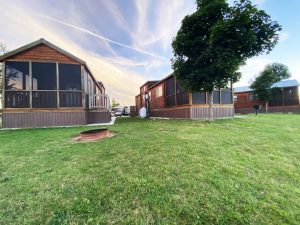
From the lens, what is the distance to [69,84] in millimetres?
12203

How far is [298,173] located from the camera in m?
4.26

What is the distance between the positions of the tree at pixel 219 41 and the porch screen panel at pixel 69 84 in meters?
6.41

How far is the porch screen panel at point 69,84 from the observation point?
1144cm

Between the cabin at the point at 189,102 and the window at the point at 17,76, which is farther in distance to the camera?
the cabin at the point at 189,102

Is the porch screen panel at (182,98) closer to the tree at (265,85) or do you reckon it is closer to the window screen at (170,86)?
the window screen at (170,86)

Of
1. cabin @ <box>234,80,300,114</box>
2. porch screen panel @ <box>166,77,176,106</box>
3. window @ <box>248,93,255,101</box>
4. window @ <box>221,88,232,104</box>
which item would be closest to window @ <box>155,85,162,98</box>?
porch screen panel @ <box>166,77,176,106</box>

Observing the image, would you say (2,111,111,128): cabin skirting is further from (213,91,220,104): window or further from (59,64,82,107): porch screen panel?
(213,91,220,104): window

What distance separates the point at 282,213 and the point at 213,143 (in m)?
3.01

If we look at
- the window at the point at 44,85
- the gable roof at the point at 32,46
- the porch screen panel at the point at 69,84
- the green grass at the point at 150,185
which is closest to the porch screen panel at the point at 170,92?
the porch screen panel at the point at 69,84

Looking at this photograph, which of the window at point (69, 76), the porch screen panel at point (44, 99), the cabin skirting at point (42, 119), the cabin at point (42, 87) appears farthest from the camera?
the window at point (69, 76)

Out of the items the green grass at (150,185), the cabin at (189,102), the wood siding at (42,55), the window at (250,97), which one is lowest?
the green grass at (150,185)

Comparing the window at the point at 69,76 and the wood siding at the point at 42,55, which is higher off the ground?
the wood siding at the point at 42,55

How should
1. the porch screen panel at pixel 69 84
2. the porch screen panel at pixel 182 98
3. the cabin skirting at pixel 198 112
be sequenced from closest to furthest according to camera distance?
the porch screen panel at pixel 69 84 < the cabin skirting at pixel 198 112 < the porch screen panel at pixel 182 98

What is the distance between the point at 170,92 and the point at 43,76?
10214mm
